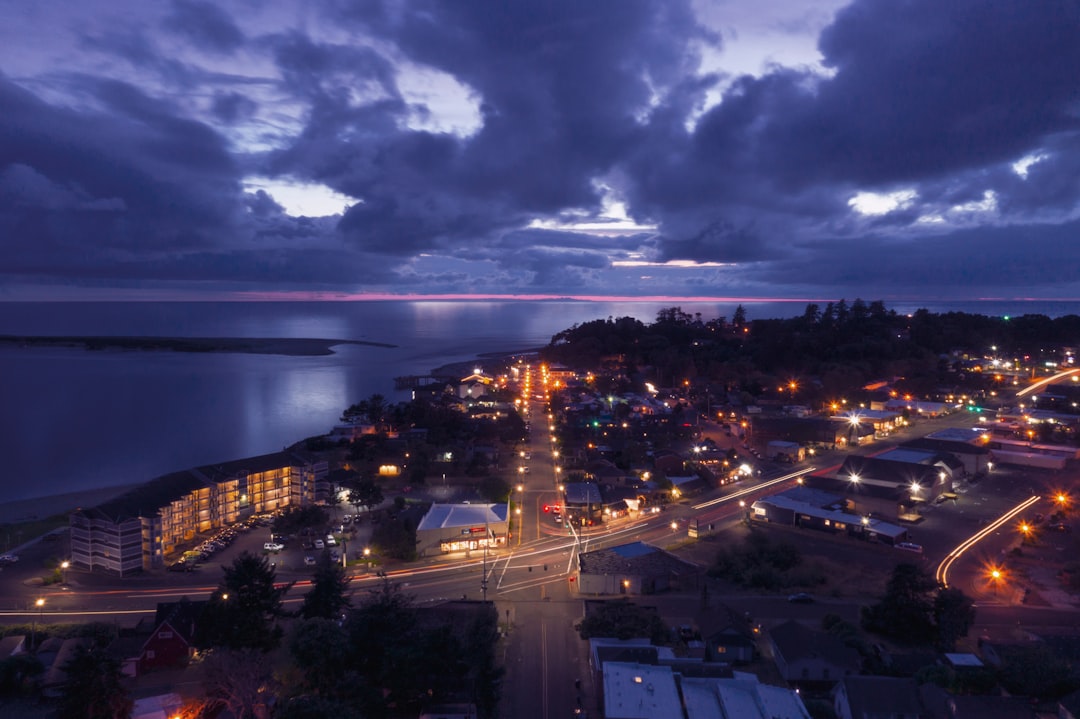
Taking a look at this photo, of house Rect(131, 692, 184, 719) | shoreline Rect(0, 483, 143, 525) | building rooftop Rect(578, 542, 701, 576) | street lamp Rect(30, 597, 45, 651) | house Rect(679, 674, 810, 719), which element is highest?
house Rect(679, 674, 810, 719)

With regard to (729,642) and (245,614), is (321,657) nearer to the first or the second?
(245,614)

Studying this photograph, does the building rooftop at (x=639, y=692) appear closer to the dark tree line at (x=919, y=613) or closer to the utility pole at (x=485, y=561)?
the utility pole at (x=485, y=561)

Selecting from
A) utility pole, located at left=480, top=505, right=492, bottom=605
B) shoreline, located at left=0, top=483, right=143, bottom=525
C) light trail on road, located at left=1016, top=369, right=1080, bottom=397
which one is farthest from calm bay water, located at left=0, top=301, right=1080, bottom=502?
light trail on road, located at left=1016, top=369, right=1080, bottom=397

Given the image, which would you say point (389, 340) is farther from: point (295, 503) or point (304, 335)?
point (295, 503)

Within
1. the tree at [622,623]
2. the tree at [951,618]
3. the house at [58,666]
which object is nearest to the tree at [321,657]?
the house at [58,666]

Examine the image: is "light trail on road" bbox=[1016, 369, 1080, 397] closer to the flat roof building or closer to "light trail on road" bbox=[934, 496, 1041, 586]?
"light trail on road" bbox=[934, 496, 1041, 586]

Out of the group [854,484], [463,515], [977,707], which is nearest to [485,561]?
[463,515]

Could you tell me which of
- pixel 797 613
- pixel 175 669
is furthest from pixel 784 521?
pixel 175 669
